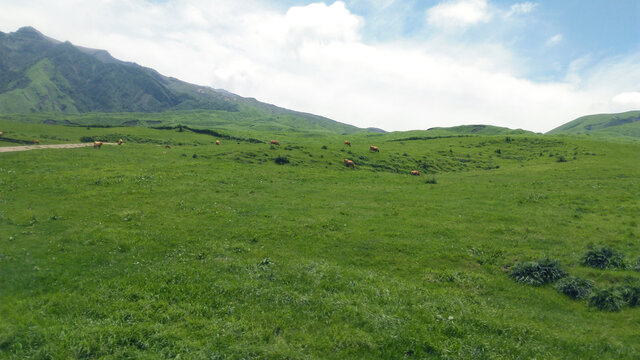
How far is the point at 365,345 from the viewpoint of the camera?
Result: 1209 centimetres

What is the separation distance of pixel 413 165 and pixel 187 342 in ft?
169

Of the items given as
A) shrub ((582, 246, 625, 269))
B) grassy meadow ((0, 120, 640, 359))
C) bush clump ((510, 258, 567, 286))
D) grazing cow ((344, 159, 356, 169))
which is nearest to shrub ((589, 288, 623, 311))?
grassy meadow ((0, 120, 640, 359))

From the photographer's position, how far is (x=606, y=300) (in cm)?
1469

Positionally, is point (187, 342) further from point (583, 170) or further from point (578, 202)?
point (583, 170)

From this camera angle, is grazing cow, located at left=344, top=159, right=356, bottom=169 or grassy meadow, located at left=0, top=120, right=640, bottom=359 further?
grazing cow, located at left=344, top=159, right=356, bottom=169

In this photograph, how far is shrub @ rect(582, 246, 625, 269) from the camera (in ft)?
59.3

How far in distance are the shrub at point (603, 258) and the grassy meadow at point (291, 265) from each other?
587 mm

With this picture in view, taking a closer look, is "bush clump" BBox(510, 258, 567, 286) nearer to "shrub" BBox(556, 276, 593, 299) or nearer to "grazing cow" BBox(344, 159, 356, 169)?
"shrub" BBox(556, 276, 593, 299)

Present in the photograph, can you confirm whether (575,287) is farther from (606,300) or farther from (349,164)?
(349,164)

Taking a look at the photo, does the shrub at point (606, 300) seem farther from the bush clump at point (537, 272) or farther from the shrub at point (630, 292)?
the bush clump at point (537, 272)

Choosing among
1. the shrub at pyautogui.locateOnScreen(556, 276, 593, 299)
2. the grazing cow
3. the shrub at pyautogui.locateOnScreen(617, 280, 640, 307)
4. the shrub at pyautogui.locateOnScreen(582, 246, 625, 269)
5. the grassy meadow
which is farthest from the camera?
the grazing cow

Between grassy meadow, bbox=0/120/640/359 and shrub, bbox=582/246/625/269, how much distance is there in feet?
1.93

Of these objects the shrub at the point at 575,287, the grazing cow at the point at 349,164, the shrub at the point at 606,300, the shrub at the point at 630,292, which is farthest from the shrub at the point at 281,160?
the shrub at the point at 630,292

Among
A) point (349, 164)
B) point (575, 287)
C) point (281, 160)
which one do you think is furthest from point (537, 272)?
point (281, 160)
